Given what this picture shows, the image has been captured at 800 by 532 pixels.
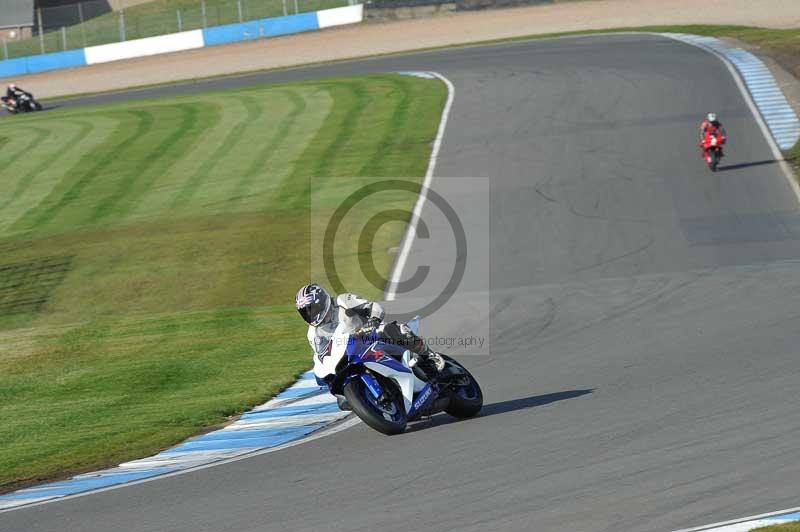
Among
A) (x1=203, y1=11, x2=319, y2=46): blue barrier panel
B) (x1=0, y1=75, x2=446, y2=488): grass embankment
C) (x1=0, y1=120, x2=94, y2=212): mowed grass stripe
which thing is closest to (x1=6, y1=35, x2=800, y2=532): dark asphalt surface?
(x1=0, y1=75, x2=446, y2=488): grass embankment

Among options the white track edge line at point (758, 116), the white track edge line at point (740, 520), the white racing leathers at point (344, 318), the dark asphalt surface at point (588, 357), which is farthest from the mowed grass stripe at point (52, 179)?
the white track edge line at point (740, 520)

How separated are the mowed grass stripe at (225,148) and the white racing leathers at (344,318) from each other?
21217 millimetres

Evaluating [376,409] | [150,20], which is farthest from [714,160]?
[150,20]

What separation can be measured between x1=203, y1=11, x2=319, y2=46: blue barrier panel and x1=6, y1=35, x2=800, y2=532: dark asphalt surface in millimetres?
26723

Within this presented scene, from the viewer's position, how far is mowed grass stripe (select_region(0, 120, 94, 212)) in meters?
35.5

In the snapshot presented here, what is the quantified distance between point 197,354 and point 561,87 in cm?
2327

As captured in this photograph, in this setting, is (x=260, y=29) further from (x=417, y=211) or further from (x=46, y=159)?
(x=417, y=211)

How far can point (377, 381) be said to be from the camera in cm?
1113

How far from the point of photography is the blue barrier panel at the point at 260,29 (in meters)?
61.0

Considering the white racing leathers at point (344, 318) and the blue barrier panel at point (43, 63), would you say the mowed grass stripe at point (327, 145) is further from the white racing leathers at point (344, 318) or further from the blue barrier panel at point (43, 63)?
the blue barrier panel at point (43, 63)

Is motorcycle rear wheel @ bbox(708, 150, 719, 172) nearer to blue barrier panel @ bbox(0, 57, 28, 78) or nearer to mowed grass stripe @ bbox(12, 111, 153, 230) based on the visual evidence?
mowed grass stripe @ bbox(12, 111, 153, 230)

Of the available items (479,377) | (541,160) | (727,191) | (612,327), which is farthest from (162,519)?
(541,160)

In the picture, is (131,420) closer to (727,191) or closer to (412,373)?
(412,373)

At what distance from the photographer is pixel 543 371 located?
14.1 meters
